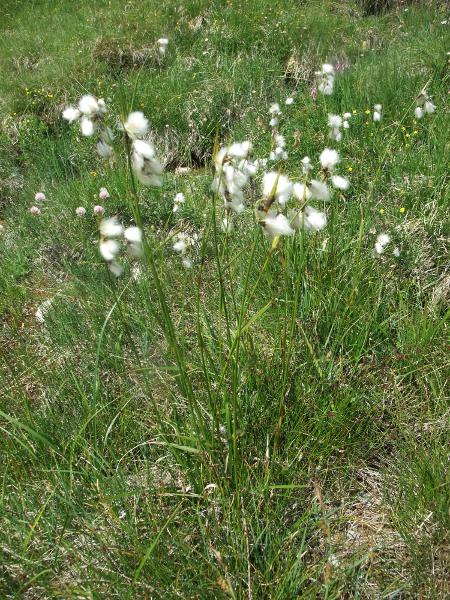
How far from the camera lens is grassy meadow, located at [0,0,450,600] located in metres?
1.39

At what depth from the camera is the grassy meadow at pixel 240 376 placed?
1393 mm

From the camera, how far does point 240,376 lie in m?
1.78

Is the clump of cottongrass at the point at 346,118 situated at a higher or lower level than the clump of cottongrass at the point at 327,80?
lower

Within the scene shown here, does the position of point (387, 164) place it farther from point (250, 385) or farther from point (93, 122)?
point (93, 122)

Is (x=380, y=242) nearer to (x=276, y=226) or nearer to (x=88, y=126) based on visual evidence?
(x=276, y=226)

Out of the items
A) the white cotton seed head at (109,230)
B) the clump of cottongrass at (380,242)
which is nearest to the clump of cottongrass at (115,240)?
the white cotton seed head at (109,230)

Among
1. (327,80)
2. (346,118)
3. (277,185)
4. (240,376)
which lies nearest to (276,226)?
(277,185)

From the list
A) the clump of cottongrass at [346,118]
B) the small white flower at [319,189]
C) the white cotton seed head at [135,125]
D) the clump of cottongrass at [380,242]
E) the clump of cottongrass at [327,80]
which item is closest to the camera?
the white cotton seed head at [135,125]

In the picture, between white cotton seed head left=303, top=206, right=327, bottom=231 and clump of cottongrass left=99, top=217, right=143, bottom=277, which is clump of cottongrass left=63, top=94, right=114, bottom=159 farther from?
white cotton seed head left=303, top=206, right=327, bottom=231

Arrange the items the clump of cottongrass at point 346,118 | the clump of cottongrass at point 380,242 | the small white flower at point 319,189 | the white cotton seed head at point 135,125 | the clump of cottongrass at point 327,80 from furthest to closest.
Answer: the clump of cottongrass at point 346,118 < the clump of cottongrass at point 327,80 < the clump of cottongrass at point 380,242 < the small white flower at point 319,189 < the white cotton seed head at point 135,125

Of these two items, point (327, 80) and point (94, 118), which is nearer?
point (94, 118)

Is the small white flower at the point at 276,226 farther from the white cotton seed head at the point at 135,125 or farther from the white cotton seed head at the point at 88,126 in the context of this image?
the white cotton seed head at the point at 88,126

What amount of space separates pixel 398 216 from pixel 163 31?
4.15 meters

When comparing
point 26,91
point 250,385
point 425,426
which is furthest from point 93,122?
point 26,91
